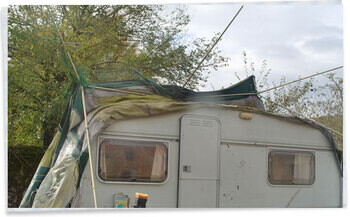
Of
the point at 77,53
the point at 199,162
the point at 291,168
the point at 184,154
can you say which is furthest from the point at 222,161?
the point at 77,53

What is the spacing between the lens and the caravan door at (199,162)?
5.26m

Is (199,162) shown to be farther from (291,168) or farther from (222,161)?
(291,168)

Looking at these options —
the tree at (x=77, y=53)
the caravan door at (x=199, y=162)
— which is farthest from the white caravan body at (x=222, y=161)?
the tree at (x=77, y=53)

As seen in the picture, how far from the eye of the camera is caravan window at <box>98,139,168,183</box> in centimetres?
494

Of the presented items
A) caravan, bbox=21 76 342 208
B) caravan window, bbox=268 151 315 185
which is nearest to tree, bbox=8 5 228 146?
caravan, bbox=21 76 342 208

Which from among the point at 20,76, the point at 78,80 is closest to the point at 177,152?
the point at 78,80

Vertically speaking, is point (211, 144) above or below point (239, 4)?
below

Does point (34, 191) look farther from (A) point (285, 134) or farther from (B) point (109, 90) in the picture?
(A) point (285, 134)

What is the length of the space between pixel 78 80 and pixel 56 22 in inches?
154

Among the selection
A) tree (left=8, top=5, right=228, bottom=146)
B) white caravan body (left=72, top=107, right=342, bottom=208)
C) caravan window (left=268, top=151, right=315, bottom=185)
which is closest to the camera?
white caravan body (left=72, top=107, right=342, bottom=208)

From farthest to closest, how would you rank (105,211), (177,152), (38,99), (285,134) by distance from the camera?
(38,99) < (285,134) < (177,152) < (105,211)

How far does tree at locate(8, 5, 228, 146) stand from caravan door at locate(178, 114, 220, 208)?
315cm

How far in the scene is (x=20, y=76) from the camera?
833 centimetres

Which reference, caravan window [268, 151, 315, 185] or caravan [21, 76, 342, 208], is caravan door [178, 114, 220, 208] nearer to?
caravan [21, 76, 342, 208]
